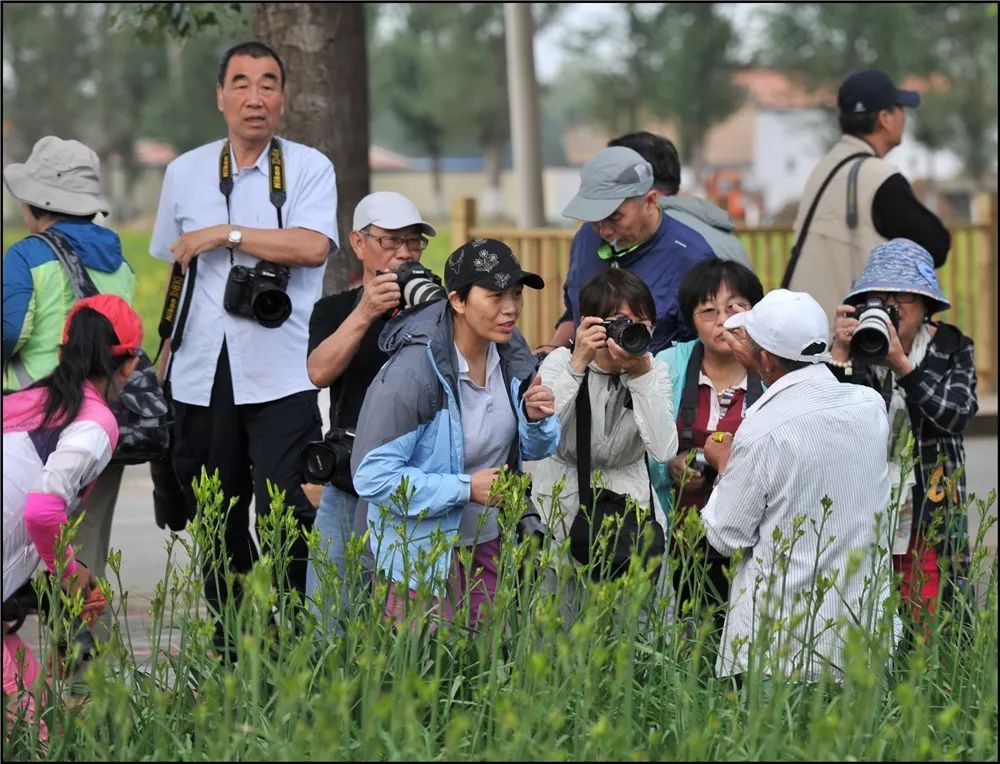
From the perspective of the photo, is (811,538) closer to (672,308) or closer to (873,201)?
(672,308)

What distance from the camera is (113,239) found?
20.8 ft

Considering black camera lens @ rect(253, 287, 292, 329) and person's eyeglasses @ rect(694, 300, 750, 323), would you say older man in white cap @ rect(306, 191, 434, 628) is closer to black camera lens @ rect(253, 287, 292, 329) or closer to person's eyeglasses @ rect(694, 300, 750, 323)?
black camera lens @ rect(253, 287, 292, 329)

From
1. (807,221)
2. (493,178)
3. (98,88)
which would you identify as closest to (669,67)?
(493,178)

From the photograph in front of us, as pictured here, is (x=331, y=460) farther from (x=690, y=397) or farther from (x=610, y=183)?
(x=610, y=183)

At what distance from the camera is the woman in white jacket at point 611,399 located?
5.29 m

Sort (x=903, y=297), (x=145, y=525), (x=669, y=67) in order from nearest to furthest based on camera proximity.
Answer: (x=903, y=297) → (x=145, y=525) → (x=669, y=67)

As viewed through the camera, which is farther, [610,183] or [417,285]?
[610,183]

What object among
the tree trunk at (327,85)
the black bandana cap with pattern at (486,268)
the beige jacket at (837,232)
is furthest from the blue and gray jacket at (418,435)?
the tree trunk at (327,85)

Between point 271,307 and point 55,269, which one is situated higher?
point 55,269

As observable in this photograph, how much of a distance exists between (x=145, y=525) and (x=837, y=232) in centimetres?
440

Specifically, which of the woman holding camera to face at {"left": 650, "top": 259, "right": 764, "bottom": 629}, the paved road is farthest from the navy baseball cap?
the paved road

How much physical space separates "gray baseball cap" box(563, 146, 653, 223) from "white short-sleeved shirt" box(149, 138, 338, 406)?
920mm

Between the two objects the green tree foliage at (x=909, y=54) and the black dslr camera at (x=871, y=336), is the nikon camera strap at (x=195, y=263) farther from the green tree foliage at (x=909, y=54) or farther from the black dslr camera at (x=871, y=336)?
the green tree foliage at (x=909, y=54)

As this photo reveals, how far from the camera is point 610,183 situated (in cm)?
608
